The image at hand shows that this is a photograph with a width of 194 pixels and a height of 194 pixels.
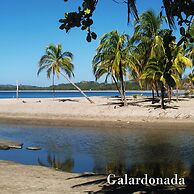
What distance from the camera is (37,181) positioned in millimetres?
10797

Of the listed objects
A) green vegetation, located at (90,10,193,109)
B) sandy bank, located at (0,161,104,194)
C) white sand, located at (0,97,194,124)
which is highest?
green vegetation, located at (90,10,193,109)

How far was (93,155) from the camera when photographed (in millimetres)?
18406

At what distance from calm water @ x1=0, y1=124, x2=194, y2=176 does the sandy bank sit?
8.96 feet

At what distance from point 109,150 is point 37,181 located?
31.8 ft

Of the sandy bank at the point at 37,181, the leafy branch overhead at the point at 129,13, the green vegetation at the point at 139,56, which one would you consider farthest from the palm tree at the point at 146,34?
the leafy branch overhead at the point at 129,13

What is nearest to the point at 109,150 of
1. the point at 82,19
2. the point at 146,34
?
the point at 82,19

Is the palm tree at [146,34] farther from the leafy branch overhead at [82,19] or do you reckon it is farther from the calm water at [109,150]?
the leafy branch overhead at [82,19]

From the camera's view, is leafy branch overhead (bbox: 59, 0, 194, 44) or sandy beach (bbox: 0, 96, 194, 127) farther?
sandy beach (bbox: 0, 96, 194, 127)

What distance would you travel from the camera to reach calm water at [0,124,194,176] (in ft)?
51.0

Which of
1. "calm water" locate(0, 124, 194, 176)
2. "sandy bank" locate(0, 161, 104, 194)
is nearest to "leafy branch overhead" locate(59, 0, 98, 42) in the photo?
"sandy bank" locate(0, 161, 104, 194)

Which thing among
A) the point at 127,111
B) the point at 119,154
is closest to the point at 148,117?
Result: the point at 127,111

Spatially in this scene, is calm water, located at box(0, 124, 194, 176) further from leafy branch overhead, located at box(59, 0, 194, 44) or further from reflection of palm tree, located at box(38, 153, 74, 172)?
leafy branch overhead, located at box(59, 0, 194, 44)

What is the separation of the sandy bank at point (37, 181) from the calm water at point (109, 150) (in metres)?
2.73

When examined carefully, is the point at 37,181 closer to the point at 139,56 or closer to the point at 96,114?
the point at 96,114
